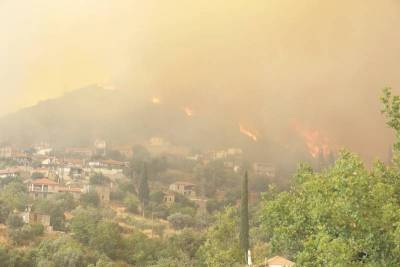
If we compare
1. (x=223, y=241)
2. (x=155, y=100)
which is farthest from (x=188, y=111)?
(x=223, y=241)

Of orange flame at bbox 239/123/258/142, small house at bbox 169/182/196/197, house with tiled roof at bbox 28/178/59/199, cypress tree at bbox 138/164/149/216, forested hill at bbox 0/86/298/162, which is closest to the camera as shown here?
house with tiled roof at bbox 28/178/59/199

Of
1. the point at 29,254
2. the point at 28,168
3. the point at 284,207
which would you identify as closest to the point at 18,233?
the point at 29,254

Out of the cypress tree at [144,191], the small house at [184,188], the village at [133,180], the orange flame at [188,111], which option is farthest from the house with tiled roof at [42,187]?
the orange flame at [188,111]

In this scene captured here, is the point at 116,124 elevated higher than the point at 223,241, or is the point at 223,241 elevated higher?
the point at 116,124

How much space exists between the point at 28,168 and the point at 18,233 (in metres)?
29.9

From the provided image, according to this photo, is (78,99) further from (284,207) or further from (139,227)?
(284,207)

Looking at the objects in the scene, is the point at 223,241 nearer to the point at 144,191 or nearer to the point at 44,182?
the point at 144,191

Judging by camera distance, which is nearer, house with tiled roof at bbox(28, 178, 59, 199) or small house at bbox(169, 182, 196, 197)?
house with tiled roof at bbox(28, 178, 59, 199)

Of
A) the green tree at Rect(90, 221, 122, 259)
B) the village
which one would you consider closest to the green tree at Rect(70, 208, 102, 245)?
the green tree at Rect(90, 221, 122, 259)

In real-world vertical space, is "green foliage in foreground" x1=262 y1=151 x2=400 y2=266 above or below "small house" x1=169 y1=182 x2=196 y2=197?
below

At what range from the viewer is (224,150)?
77875mm

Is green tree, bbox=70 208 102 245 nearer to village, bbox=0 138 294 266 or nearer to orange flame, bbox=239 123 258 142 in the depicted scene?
village, bbox=0 138 294 266

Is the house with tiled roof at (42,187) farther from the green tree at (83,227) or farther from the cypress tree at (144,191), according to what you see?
the green tree at (83,227)

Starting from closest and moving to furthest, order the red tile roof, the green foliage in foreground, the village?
the green foliage in foreground → the village → the red tile roof
